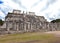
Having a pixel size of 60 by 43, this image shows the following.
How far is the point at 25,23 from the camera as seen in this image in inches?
3255

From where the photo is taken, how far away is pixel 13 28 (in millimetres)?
79438

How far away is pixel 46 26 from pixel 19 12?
1839cm

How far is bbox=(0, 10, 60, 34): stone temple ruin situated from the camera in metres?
79.7

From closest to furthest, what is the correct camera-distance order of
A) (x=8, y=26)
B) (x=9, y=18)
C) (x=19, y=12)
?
(x=8, y=26), (x=9, y=18), (x=19, y=12)

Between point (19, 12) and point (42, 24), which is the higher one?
point (19, 12)

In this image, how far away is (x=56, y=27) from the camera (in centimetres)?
9144

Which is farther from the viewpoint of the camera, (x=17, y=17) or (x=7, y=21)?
(x=17, y=17)

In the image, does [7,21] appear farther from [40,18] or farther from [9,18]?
[40,18]

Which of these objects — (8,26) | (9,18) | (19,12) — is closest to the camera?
(8,26)

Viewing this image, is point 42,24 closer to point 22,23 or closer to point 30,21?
point 30,21

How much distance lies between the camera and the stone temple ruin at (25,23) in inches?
3137

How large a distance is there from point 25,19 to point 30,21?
374 centimetres

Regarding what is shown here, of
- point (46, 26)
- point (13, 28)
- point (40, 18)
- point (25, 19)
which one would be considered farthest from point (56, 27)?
point (13, 28)

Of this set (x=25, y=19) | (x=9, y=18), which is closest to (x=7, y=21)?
(x=9, y=18)
